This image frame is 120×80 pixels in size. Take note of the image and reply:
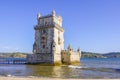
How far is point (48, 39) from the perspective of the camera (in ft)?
224

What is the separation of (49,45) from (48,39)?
6.49 feet

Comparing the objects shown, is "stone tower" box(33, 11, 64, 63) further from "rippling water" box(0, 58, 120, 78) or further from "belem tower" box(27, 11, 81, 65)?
"rippling water" box(0, 58, 120, 78)

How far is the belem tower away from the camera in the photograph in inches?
2601

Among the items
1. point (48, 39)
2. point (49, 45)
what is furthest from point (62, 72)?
point (48, 39)

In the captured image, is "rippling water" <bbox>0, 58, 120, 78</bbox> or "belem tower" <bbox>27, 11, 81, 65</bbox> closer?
"rippling water" <bbox>0, 58, 120, 78</bbox>

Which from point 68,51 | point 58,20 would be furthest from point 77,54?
point 58,20

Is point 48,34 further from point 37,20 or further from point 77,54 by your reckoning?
point 77,54

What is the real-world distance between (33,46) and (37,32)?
4.74 meters

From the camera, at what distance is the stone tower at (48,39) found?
65.9 m

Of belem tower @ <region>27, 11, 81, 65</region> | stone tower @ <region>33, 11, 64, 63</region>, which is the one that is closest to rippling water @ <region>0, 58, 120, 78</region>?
stone tower @ <region>33, 11, 64, 63</region>

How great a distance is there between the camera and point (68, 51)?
232 feet

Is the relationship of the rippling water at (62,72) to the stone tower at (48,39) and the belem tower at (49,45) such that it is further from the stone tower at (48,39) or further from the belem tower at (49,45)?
the belem tower at (49,45)

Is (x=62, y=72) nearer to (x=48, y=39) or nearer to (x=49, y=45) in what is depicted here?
(x=49, y=45)

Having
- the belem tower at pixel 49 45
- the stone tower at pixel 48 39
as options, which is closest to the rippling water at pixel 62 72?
the stone tower at pixel 48 39
